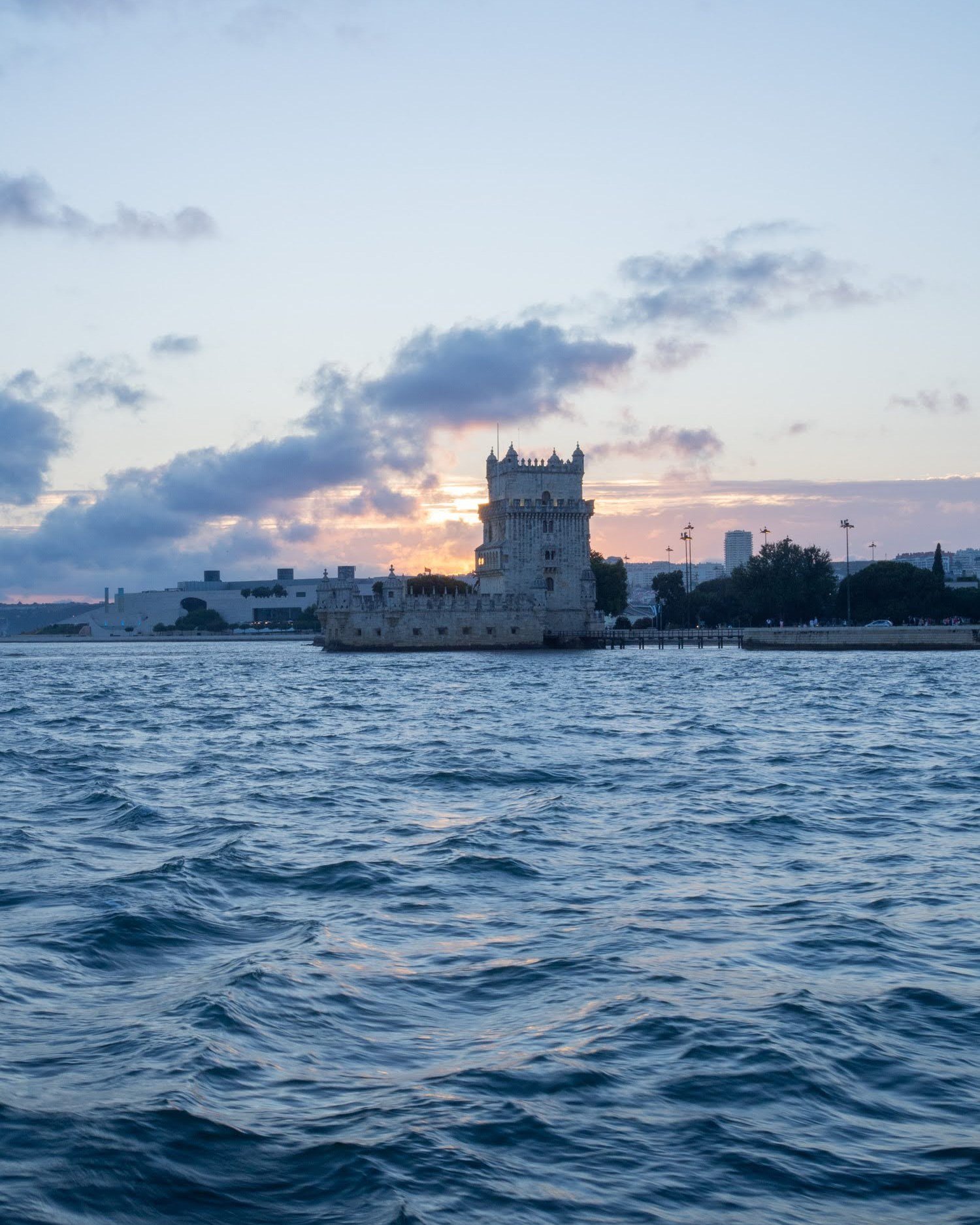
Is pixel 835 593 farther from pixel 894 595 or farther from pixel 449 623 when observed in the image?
pixel 449 623

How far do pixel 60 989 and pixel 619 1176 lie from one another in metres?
4.66

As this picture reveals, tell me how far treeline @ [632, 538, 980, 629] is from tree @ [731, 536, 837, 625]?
54 millimetres

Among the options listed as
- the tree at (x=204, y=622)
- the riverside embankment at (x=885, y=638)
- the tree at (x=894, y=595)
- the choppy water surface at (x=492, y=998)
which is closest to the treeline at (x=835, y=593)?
the tree at (x=894, y=595)

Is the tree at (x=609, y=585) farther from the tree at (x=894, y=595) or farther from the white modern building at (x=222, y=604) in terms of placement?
the white modern building at (x=222, y=604)

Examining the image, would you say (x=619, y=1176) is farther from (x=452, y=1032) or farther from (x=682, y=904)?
(x=682, y=904)

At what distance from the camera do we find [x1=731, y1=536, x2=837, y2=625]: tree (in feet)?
338

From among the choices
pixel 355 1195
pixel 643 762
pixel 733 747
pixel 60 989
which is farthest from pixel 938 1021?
pixel 733 747

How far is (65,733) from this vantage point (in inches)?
1236

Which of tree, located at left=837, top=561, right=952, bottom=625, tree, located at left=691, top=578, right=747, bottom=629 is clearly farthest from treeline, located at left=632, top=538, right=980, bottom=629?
tree, located at left=691, top=578, right=747, bottom=629

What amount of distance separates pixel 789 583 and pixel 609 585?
50.7 ft

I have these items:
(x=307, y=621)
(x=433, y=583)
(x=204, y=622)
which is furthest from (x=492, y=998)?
(x=204, y=622)

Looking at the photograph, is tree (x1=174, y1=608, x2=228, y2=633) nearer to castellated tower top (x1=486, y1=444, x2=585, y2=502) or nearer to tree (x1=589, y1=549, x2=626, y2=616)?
tree (x1=589, y1=549, x2=626, y2=616)

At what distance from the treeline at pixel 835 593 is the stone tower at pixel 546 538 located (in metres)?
20.9

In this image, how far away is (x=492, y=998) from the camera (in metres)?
8.76
